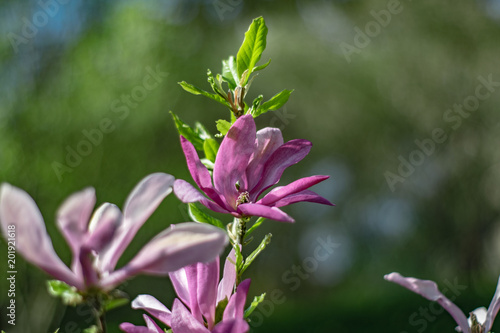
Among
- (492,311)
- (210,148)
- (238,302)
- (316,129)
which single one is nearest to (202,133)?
(210,148)

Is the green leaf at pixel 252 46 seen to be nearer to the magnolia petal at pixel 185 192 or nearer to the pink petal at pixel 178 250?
the magnolia petal at pixel 185 192

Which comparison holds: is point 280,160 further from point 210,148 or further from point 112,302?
point 112,302

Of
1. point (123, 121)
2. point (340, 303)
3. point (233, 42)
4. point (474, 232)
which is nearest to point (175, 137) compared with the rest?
point (123, 121)

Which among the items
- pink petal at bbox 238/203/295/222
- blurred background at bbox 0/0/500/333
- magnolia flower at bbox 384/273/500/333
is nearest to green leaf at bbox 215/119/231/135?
pink petal at bbox 238/203/295/222

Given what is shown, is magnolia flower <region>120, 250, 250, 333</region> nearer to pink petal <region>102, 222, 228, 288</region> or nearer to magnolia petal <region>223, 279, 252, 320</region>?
magnolia petal <region>223, 279, 252, 320</region>

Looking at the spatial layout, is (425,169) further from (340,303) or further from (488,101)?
(340,303)
